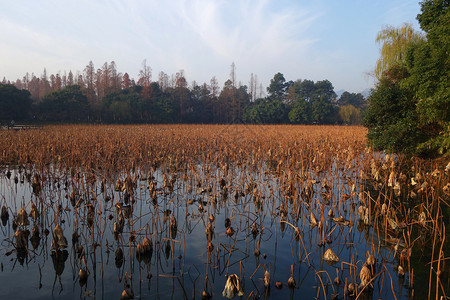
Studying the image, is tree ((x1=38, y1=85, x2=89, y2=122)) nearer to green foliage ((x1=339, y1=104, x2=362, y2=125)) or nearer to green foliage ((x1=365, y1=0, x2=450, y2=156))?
Result: green foliage ((x1=365, y1=0, x2=450, y2=156))

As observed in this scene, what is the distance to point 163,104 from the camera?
42062 millimetres

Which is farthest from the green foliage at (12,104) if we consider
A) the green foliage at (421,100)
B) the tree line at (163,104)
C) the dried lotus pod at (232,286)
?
the dried lotus pod at (232,286)

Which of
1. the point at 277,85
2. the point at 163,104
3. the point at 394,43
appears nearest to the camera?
the point at 394,43

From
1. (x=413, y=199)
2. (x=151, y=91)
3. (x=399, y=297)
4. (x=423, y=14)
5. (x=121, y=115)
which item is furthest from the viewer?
(x=151, y=91)

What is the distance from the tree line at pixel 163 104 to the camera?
32031mm

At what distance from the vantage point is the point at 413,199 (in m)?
6.66

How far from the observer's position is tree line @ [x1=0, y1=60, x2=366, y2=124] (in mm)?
32031

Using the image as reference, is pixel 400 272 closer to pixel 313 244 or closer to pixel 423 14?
pixel 313 244

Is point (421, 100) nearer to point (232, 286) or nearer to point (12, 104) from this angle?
point (232, 286)

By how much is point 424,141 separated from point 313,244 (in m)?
8.16

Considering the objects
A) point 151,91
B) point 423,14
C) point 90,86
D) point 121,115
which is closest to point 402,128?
point 423,14

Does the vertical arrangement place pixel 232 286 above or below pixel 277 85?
below

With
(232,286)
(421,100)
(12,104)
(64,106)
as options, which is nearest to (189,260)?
(232,286)

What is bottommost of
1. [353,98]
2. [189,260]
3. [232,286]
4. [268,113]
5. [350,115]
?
[189,260]
